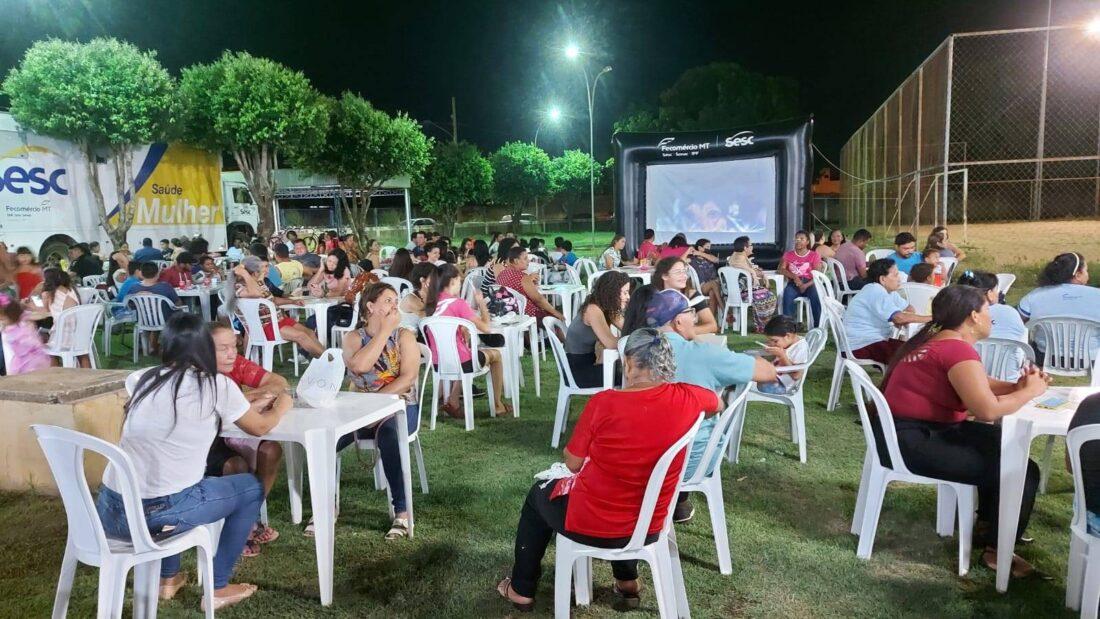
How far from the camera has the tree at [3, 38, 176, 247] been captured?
15.9 metres

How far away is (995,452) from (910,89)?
11182 millimetres

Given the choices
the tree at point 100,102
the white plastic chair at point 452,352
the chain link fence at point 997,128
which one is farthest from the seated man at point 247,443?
the tree at point 100,102

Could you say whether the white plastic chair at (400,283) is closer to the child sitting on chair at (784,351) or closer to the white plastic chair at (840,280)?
the child sitting on chair at (784,351)

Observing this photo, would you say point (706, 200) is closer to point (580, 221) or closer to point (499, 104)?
point (580, 221)

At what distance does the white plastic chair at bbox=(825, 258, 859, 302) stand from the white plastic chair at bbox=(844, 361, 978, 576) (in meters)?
5.58

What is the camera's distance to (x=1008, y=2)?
17297 mm

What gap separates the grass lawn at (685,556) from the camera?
9.53ft

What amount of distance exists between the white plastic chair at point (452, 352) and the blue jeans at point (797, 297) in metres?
4.67

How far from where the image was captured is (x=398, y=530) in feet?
11.7

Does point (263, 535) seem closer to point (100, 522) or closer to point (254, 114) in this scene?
point (100, 522)

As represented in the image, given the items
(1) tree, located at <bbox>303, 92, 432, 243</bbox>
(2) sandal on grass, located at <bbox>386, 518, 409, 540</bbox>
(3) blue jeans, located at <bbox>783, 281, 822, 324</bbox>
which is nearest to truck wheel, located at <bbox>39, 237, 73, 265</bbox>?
(1) tree, located at <bbox>303, 92, 432, 243</bbox>

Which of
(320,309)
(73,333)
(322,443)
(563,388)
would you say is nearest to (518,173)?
(320,309)

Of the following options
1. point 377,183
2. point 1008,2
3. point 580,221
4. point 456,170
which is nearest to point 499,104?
point 580,221

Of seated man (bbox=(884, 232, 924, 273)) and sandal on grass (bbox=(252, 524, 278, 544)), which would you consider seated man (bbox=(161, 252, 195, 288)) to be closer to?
sandal on grass (bbox=(252, 524, 278, 544))
